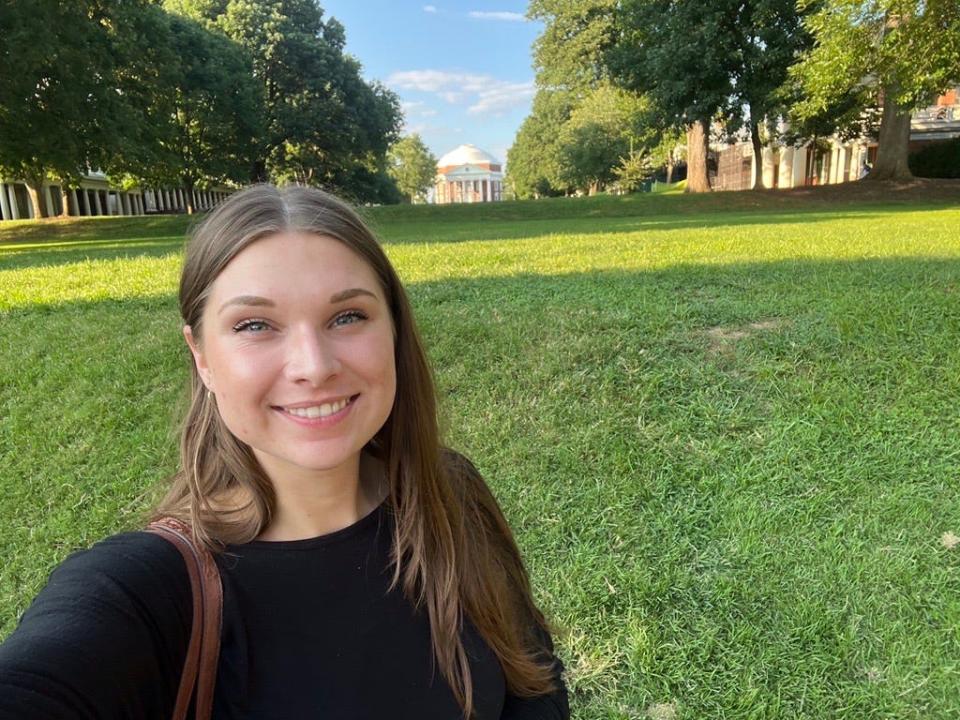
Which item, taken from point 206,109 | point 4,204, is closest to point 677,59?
point 206,109

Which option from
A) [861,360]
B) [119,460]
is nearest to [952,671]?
[861,360]

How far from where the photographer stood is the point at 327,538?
4.49 feet

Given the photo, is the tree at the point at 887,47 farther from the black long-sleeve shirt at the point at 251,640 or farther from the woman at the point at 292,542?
the black long-sleeve shirt at the point at 251,640

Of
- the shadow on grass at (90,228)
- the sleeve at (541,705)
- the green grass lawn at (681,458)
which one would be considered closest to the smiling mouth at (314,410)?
the green grass lawn at (681,458)

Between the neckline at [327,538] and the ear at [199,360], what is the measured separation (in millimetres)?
325

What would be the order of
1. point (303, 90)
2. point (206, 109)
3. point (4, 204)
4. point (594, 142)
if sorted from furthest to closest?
point (594, 142), point (4, 204), point (303, 90), point (206, 109)

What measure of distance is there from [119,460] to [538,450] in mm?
2523

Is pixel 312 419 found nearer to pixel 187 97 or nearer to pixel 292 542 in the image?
pixel 292 542

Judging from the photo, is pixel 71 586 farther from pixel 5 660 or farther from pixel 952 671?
pixel 952 671

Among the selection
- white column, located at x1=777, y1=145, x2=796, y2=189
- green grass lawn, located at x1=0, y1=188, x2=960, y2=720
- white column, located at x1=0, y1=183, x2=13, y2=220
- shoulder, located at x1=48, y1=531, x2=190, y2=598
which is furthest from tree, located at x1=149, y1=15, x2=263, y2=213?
white column, located at x1=777, y1=145, x2=796, y2=189

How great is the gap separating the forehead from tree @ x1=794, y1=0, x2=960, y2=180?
1829 cm

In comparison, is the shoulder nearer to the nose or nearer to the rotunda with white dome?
the nose

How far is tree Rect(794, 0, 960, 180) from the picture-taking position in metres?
15.8

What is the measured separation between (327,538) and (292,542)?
7cm
